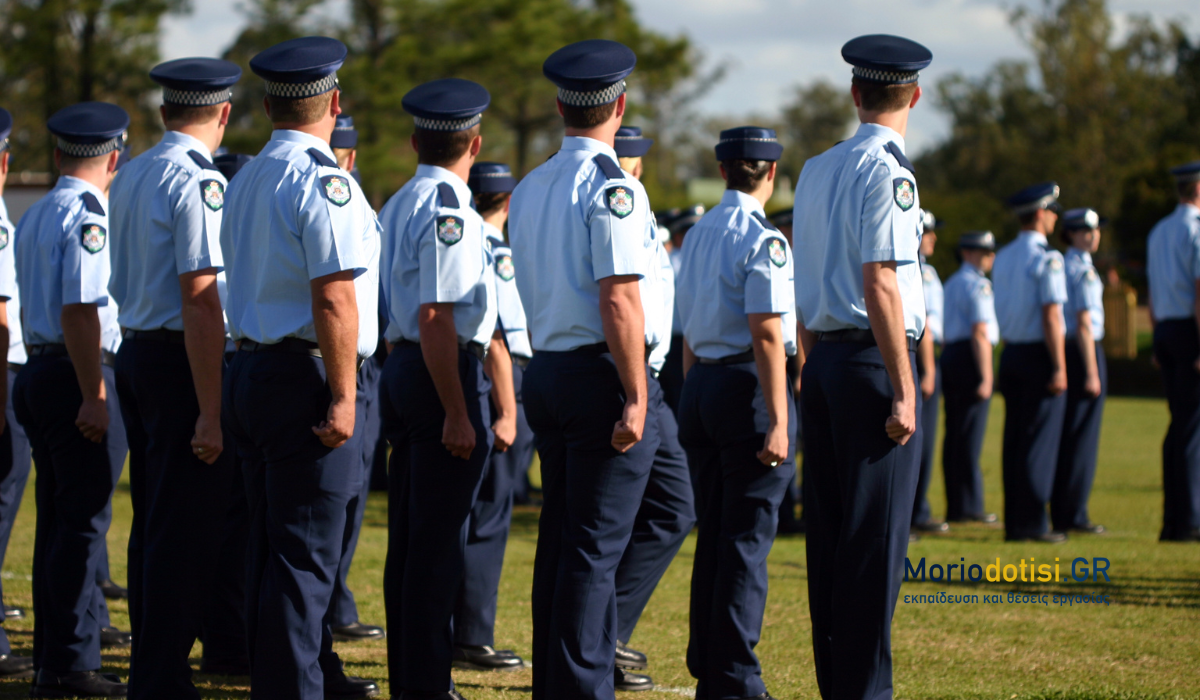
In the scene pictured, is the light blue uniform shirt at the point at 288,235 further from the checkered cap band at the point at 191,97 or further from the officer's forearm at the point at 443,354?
the checkered cap band at the point at 191,97

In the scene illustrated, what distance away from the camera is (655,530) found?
4.85 metres

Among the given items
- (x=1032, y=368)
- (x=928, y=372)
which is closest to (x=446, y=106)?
(x=928, y=372)

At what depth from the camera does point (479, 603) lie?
5.17m

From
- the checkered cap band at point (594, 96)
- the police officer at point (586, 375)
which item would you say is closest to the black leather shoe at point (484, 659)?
the police officer at point (586, 375)

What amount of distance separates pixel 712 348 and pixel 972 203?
41.2m

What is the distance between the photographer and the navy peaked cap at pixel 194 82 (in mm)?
4430

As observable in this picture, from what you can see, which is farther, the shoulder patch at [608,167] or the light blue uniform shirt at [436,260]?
the light blue uniform shirt at [436,260]

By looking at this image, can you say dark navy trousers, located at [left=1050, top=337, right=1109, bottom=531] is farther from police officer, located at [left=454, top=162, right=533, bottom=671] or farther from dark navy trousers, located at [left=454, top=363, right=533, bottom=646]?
dark navy trousers, located at [left=454, top=363, right=533, bottom=646]

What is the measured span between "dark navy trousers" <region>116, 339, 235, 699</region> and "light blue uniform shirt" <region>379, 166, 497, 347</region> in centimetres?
84

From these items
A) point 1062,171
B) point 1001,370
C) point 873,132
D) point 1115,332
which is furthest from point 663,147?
point 873,132

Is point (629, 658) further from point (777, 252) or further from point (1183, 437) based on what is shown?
point (1183, 437)

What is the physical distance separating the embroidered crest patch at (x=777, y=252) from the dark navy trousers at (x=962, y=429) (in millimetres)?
5044

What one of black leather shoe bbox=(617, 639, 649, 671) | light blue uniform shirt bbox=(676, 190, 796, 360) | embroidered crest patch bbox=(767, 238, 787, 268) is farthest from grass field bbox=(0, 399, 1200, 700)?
embroidered crest patch bbox=(767, 238, 787, 268)

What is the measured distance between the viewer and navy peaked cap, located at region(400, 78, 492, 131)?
4.65m
